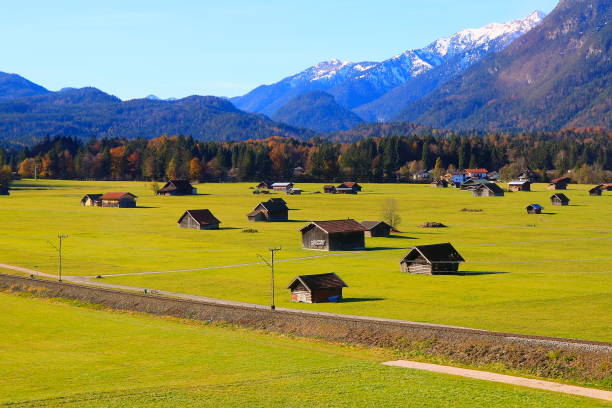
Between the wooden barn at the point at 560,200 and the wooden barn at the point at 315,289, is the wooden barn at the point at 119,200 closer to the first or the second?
the wooden barn at the point at 560,200

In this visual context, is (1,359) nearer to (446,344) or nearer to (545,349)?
(446,344)

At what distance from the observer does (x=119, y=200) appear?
568 feet

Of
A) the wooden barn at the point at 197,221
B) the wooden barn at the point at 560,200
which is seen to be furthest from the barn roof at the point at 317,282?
the wooden barn at the point at 560,200

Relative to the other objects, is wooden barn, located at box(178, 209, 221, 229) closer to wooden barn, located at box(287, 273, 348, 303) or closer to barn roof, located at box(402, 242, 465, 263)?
barn roof, located at box(402, 242, 465, 263)

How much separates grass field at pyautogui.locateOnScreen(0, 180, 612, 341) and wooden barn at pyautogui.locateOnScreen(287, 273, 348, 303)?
59.0 inches

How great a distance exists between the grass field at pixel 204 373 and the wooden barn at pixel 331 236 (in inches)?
1736

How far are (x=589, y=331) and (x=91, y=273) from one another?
4977 centimetres

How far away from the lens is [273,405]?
36281mm

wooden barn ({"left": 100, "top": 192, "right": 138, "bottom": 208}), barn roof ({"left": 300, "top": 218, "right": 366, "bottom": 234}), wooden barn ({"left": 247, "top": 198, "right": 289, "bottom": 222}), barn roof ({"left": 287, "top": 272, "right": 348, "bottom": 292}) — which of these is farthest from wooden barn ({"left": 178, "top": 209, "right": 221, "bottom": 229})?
barn roof ({"left": 287, "top": 272, "right": 348, "bottom": 292})

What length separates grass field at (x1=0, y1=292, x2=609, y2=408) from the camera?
3691cm

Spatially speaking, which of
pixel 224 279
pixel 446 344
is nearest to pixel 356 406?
pixel 446 344

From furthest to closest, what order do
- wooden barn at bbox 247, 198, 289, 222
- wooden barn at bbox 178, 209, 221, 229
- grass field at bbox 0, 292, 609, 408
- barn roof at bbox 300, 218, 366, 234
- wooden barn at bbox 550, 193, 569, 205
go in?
wooden barn at bbox 550, 193, 569, 205
wooden barn at bbox 247, 198, 289, 222
wooden barn at bbox 178, 209, 221, 229
barn roof at bbox 300, 218, 366, 234
grass field at bbox 0, 292, 609, 408

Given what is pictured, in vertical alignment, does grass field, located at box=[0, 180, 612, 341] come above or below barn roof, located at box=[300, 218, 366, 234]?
below

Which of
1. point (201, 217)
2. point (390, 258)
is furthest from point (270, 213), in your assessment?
point (390, 258)
